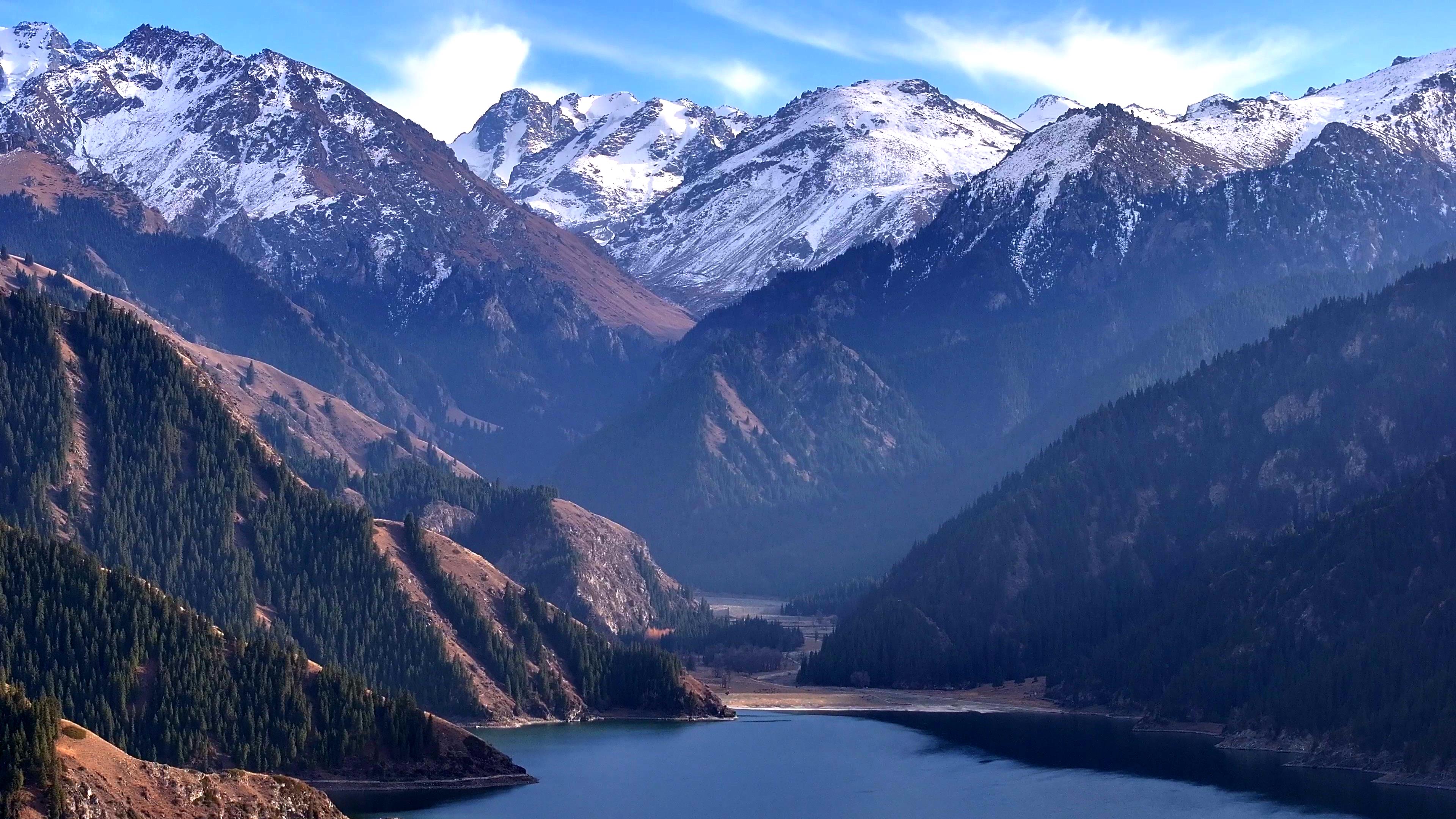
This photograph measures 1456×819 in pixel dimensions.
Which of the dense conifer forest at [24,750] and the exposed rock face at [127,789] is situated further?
the exposed rock face at [127,789]

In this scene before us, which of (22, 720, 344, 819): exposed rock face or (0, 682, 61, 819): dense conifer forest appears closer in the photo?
(0, 682, 61, 819): dense conifer forest

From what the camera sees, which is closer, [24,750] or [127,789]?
[24,750]

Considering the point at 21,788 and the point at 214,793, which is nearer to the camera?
the point at 21,788

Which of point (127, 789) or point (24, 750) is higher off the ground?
point (24, 750)
